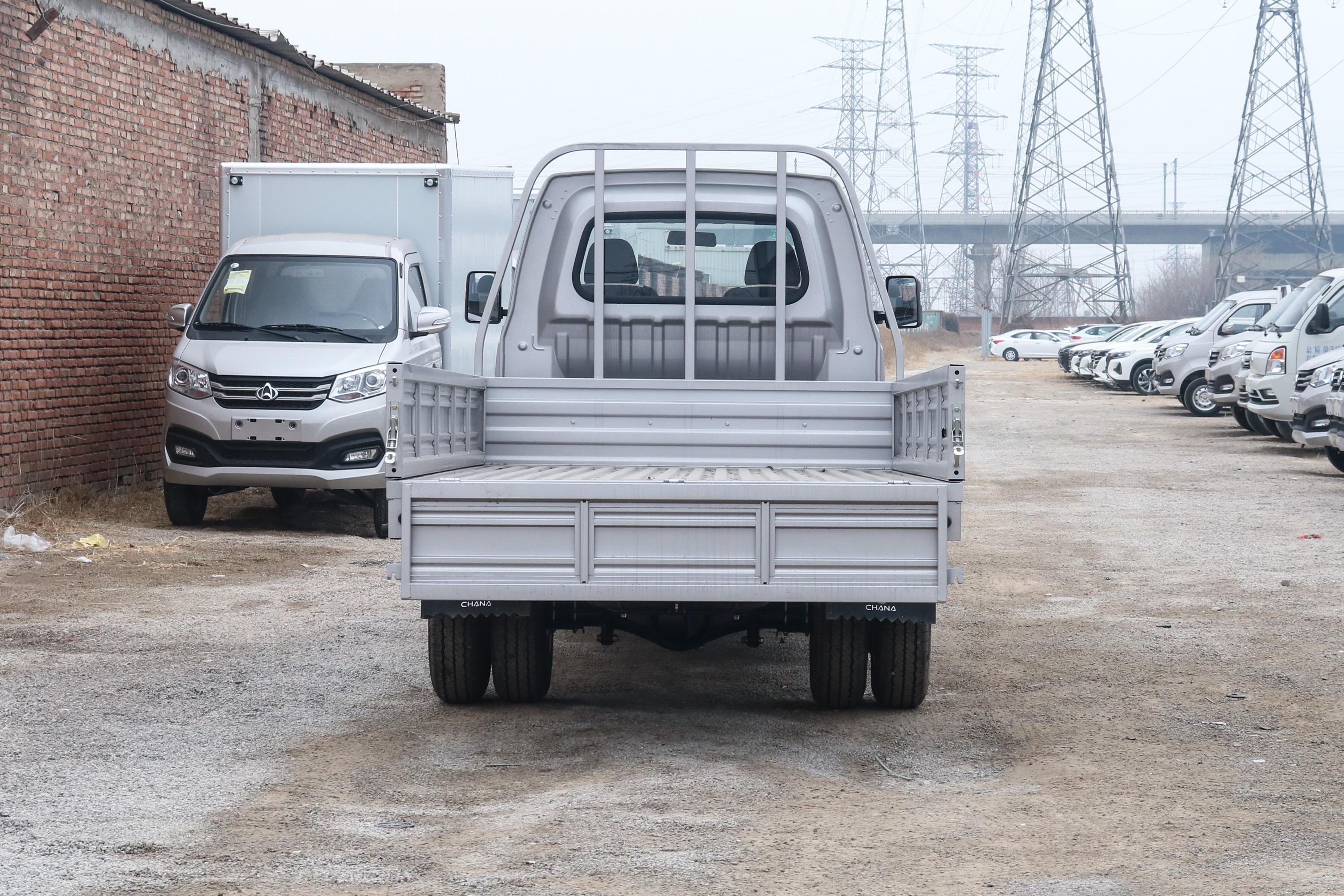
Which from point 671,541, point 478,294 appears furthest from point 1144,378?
point 671,541

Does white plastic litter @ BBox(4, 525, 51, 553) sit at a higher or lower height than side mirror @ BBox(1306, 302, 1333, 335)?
lower

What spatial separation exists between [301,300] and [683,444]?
685 centimetres

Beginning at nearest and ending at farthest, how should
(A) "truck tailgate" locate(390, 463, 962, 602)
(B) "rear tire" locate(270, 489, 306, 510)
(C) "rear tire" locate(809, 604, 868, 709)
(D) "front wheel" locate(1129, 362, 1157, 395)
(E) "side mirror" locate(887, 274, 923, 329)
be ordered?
(A) "truck tailgate" locate(390, 463, 962, 602), (C) "rear tire" locate(809, 604, 868, 709), (E) "side mirror" locate(887, 274, 923, 329), (B) "rear tire" locate(270, 489, 306, 510), (D) "front wheel" locate(1129, 362, 1157, 395)

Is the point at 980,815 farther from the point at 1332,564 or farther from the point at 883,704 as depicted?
the point at 1332,564

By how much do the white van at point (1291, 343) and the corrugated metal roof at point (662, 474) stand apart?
13709 mm

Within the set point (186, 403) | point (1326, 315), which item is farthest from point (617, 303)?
point (1326, 315)

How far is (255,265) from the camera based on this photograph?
43.4 ft

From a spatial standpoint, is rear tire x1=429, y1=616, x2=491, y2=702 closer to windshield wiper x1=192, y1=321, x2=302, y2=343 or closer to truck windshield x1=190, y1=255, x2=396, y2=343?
truck windshield x1=190, y1=255, x2=396, y2=343

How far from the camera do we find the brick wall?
1286 centimetres

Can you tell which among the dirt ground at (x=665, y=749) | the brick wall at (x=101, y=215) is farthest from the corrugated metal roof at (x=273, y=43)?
the dirt ground at (x=665, y=749)

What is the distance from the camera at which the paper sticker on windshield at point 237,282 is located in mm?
13094

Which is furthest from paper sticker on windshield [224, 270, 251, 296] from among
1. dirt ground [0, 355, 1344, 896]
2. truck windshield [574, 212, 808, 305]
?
truck windshield [574, 212, 808, 305]

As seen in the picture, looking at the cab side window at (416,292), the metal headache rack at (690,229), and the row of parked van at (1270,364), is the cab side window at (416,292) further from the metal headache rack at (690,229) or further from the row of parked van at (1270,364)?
the row of parked van at (1270,364)

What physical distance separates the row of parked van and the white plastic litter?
12.6 metres
